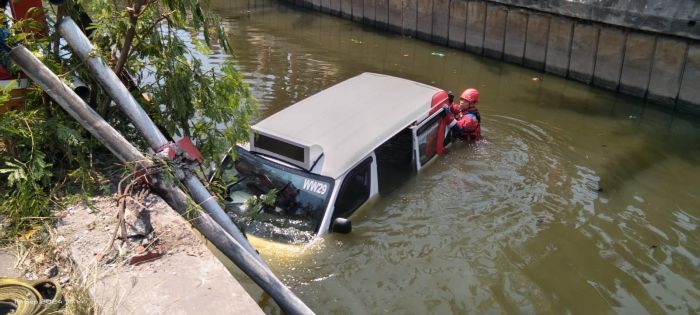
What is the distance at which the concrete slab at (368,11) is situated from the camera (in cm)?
2059

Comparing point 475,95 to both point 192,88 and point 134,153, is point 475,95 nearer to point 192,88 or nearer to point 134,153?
point 192,88

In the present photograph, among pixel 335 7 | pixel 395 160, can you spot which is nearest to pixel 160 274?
pixel 395 160

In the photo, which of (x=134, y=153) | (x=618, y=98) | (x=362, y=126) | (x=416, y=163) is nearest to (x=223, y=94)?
(x=134, y=153)

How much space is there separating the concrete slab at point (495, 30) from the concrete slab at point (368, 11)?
524cm

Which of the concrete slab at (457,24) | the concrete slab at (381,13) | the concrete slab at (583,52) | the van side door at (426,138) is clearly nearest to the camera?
the van side door at (426,138)

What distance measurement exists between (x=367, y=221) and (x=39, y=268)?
4244 mm

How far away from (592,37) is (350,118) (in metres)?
9.51

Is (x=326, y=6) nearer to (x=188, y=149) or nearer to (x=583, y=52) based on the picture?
(x=583, y=52)

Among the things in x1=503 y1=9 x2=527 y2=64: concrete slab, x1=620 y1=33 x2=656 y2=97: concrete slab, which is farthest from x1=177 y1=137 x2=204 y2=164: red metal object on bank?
x1=503 y1=9 x2=527 y2=64: concrete slab

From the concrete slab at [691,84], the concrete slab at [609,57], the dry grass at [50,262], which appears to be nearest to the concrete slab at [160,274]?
the dry grass at [50,262]

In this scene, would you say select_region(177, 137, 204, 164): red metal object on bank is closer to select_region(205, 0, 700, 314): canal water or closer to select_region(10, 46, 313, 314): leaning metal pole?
select_region(10, 46, 313, 314): leaning metal pole

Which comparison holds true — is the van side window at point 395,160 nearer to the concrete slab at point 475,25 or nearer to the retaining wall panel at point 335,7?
the concrete slab at point 475,25

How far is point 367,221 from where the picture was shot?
7.25m

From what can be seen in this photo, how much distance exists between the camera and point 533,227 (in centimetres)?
770
